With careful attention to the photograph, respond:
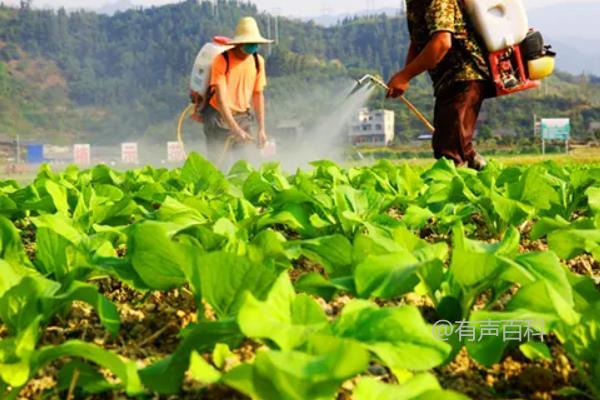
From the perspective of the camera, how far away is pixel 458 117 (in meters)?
4.56

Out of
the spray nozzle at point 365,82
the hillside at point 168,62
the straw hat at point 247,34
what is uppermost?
the hillside at point 168,62

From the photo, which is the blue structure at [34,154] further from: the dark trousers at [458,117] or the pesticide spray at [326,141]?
the dark trousers at [458,117]

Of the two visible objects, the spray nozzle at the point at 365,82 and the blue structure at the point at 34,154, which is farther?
the blue structure at the point at 34,154

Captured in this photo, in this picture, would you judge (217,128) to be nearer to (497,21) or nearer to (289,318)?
(497,21)

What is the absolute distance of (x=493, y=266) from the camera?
47.3 inches

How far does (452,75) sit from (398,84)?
1.00ft

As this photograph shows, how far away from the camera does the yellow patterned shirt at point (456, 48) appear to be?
14.4ft

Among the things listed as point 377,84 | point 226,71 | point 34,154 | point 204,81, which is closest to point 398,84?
point 377,84

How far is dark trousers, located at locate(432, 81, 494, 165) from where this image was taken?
15.0ft

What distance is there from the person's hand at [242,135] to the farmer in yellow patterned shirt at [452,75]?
8.32 ft

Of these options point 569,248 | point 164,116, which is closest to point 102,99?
point 164,116

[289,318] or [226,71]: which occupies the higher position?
[226,71]

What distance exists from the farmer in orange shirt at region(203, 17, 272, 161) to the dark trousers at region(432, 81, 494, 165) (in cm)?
265

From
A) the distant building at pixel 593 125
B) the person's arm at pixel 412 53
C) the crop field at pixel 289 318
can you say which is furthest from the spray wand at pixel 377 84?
the distant building at pixel 593 125
